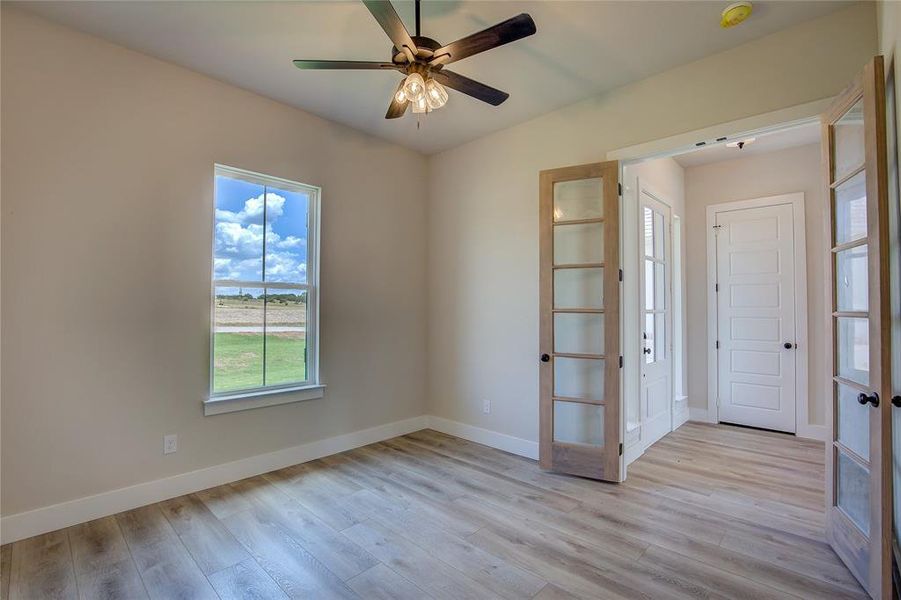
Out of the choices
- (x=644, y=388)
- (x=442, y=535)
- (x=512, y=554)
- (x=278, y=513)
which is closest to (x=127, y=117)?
(x=278, y=513)

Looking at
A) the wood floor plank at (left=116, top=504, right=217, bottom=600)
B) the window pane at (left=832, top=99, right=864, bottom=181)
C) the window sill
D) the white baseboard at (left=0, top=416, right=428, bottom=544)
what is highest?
the window pane at (left=832, top=99, right=864, bottom=181)

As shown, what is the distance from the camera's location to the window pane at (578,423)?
125 inches

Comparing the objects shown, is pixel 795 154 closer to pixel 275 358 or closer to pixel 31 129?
pixel 275 358

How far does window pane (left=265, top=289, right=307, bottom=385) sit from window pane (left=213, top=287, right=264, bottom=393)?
75mm

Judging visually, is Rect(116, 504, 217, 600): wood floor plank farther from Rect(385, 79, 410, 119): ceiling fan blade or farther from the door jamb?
the door jamb

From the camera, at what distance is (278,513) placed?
258 centimetres

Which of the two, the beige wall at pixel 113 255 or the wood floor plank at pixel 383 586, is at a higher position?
the beige wall at pixel 113 255

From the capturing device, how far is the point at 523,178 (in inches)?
147

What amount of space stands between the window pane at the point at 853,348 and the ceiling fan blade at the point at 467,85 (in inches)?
86.5

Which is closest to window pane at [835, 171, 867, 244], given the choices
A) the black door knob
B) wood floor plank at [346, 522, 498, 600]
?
the black door knob

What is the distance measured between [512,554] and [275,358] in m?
2.36

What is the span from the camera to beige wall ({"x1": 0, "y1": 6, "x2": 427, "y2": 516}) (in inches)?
90.3

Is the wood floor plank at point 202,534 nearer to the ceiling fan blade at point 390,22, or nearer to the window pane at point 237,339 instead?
the window pane at point 237,339

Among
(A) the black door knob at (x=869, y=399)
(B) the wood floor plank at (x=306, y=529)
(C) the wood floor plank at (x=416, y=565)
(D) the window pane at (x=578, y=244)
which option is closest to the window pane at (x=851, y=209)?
(A) the black door knob at (x=869, y=399)
